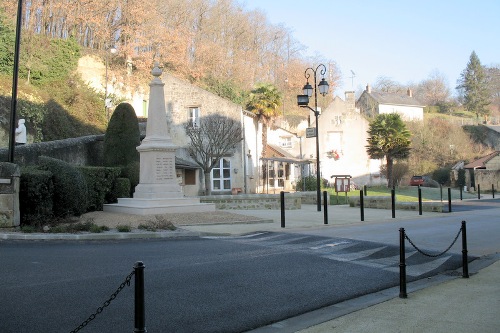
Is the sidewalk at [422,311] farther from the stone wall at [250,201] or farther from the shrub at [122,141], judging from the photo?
the stone wall at [250,201]

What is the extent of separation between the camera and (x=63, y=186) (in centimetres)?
1320

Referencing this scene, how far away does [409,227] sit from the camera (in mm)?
15336

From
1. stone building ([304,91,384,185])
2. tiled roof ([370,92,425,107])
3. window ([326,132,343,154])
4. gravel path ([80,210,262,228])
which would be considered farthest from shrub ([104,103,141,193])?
tiled roof ([370,92,425,107])

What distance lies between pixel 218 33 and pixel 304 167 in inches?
856

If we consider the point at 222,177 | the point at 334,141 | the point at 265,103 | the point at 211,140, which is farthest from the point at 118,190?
the point at 334,141

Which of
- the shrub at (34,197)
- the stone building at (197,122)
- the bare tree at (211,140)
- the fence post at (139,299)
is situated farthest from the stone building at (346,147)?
the fence post at (139,299)

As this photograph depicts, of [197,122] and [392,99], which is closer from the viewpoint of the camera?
[197,122]

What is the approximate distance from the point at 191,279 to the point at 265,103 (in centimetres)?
3075

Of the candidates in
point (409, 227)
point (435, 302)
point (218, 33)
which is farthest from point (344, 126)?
point (435, 302)

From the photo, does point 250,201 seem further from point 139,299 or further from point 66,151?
point 139,299

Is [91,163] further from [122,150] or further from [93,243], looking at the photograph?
[93,243]

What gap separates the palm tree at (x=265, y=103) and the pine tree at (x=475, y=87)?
66.4 m

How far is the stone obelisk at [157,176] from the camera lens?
53.5ft

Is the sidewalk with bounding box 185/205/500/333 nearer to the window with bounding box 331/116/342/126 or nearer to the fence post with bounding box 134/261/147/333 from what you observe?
the fence post with bounding box 134/261/147/333
